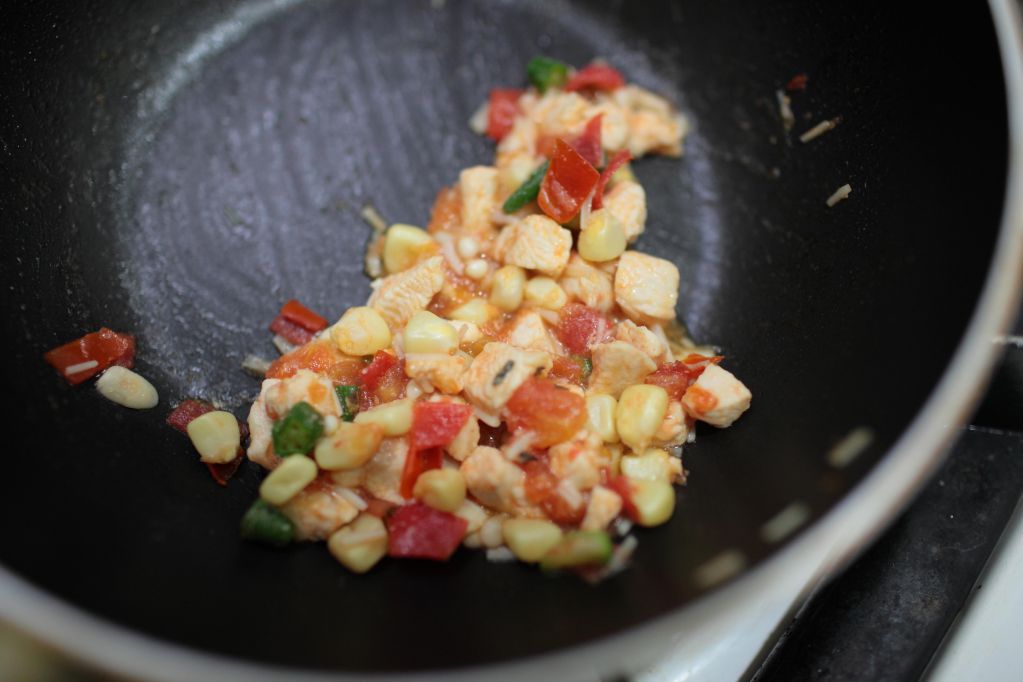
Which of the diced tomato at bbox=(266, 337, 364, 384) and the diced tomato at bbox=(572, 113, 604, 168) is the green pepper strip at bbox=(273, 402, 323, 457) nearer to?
the diced tomato at bbox=(266, 337, 364, 384)

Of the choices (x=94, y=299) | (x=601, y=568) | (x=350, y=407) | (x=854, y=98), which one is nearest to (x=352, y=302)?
(x=350, y=407)

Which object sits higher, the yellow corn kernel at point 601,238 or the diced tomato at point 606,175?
the diced tomato at point 606,175

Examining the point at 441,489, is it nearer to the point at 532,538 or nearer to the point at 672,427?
the point at 532,538

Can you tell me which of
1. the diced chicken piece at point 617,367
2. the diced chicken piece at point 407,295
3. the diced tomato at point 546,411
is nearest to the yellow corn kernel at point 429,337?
the diced chicken piece at point 407,295

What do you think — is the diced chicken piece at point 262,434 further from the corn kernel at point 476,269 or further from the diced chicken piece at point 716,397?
the diced chicken piece at point 716,397

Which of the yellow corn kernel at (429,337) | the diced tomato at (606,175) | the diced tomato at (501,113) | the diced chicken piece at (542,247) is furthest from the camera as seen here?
the diced tomato at (501,113)

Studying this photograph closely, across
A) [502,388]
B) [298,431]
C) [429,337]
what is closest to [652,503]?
[502,388]
